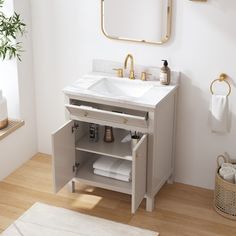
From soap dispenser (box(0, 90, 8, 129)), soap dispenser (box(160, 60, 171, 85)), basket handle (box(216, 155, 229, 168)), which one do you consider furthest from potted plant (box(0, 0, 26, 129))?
basket handle (box(216, 155, 229, 168))

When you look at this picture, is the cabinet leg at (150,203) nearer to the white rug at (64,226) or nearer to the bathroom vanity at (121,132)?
the bathroom vanity at (121,132)

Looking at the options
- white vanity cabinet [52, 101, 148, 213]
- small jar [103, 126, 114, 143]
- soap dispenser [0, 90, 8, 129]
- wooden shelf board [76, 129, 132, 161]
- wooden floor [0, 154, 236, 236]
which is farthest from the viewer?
soap dispenser [0, 90, 8, 129]

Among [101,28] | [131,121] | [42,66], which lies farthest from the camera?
[42,66]

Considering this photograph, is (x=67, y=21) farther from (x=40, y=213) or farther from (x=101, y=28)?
(x=40, y=213)

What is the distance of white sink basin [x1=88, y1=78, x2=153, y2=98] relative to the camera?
11.9 ft

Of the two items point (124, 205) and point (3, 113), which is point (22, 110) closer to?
point (3, 113)

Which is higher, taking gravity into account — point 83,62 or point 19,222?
point 83,62

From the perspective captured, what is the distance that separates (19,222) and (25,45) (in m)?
1.31

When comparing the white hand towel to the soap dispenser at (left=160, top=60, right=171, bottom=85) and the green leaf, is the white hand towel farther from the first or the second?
the green leaf

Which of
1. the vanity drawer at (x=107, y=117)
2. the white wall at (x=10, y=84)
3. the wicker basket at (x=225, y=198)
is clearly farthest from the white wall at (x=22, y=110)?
the wicker basket at (x=225, y=198)

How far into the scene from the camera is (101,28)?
12.3ft

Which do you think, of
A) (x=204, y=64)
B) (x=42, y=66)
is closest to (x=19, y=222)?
(x=42, y=66)

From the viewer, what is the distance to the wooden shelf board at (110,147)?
11.6 feet

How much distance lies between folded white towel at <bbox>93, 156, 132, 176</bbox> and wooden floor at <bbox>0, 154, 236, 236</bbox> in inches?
8.7
